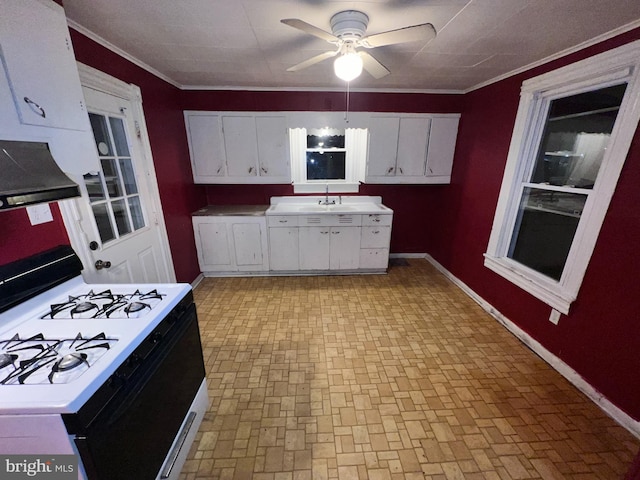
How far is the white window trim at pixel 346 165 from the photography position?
361 centimetres

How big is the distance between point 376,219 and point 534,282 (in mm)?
1705

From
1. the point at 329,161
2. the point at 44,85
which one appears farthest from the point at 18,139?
the point at 329,161

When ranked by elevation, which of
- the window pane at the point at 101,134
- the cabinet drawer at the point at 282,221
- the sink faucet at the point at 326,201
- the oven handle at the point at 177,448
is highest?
the window pane at the point at 101,134

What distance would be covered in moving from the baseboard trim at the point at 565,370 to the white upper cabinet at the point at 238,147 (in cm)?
278

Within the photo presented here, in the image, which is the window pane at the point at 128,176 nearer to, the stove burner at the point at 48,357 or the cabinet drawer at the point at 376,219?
the stove burner at the point at 48,357

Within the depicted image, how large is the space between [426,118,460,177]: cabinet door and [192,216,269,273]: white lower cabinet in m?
2.37

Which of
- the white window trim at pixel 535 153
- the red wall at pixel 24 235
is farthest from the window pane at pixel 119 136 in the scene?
the white window trim at pixel 535 153

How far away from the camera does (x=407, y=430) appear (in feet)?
5.19

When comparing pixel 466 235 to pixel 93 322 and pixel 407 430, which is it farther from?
pixel 93 322

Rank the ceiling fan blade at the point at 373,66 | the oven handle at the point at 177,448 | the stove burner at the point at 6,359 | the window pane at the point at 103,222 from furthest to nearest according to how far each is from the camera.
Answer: the window pane at the point at 103,222
the ceiling fan blade at the point at 373,66
the oven handle at the point at 177,448
the stove burner at the point at 6,359

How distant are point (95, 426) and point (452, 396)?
1.98 meters

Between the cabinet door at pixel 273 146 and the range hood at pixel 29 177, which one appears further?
the cabinet door at pixel 273 146

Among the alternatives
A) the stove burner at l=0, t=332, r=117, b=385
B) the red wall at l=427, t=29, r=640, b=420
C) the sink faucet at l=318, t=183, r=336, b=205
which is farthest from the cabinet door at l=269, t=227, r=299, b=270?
the stove burner at l=0, t=332, r=117, b=385

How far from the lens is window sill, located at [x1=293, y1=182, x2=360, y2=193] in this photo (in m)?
3.72
